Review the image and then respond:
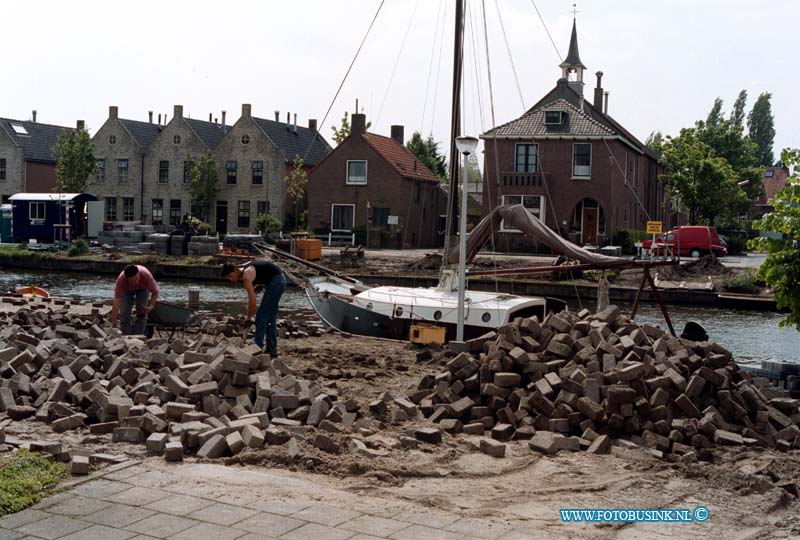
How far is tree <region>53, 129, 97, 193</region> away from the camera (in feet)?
189

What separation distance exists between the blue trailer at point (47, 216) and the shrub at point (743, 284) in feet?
108

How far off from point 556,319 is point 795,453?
3.15m

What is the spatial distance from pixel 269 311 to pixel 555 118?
117 ft

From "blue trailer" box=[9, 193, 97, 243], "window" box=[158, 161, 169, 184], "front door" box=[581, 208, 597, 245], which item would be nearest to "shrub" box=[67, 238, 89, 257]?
"blue trailer" box=[9, 193, 97, 243]

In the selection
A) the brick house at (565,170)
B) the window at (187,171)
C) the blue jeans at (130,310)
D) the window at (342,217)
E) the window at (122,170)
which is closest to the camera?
the blue jeans at (130,310)

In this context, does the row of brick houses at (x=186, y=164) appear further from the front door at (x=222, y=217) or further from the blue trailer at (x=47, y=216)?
the blue trailer at (x=47, y=216)

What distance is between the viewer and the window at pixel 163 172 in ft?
194

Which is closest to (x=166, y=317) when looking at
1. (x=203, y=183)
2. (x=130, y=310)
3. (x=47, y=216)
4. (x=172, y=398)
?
(x=130, y=310)

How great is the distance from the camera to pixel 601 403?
31.6 ft

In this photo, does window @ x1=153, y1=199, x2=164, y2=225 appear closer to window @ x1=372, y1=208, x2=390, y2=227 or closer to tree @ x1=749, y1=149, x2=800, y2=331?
window @ x1=372, y1=208, x2=390, y2=227

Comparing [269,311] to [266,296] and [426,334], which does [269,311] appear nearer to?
[266,296]

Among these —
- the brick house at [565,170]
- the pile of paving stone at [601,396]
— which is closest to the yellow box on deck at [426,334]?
the pile of paving stone at [601,396]

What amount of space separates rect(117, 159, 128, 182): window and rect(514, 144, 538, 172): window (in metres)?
28.1

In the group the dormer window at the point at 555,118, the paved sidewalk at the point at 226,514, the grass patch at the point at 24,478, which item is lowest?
the paved sidewalk at the point at 226,514
